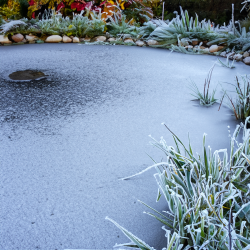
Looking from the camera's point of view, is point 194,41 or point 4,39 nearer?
point 194,41

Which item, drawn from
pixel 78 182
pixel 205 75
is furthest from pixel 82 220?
pixel 205 75

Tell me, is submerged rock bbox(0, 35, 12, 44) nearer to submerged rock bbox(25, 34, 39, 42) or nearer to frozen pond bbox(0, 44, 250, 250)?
submerged rock bbox(25, 34, 39, 42)

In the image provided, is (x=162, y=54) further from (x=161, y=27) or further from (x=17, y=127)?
(x=17, y=127)

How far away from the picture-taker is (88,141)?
125 centimetres

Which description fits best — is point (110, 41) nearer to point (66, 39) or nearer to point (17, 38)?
point (66, 39)

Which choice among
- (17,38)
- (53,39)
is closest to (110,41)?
(53,39)

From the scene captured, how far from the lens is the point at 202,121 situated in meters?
1.42

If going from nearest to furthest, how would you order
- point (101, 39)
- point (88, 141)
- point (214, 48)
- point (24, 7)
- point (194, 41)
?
point (88, 141) < point (214, 48) < point (194, 41) < point (101, 39) < point (24, 7)

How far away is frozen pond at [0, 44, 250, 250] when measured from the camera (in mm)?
792

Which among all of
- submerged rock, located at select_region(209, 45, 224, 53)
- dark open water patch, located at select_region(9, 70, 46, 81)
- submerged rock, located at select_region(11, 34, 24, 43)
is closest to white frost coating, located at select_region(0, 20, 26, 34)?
submerged rock, located at select_region(11, 34, 24, 43)

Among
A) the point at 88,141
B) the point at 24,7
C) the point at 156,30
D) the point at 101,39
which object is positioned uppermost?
the point at 24,7

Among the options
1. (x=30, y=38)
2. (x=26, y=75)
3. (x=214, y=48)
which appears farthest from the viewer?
(x=30, y=38)

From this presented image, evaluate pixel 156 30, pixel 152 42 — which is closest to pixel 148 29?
pixel 156 30

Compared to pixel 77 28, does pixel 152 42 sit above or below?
below
